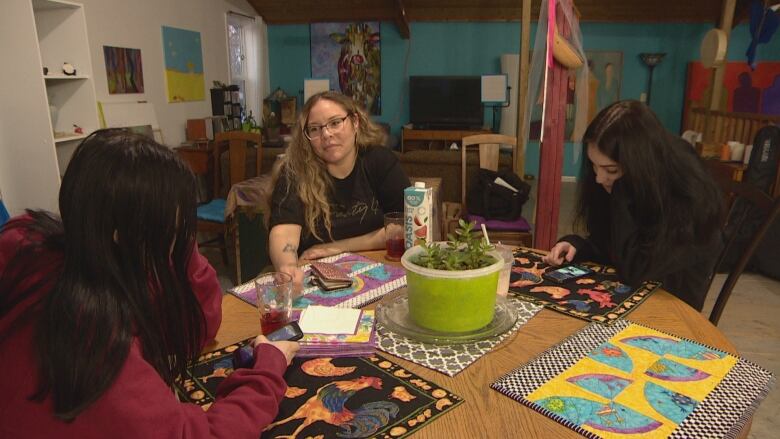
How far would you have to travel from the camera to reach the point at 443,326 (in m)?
1.10

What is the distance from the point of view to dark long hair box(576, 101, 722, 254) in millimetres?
1465

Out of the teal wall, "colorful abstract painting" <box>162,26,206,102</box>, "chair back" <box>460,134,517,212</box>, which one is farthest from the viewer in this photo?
the teal wall

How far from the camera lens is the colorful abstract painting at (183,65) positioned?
4.56 meters

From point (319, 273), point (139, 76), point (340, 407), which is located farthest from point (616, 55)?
point (340, 407)

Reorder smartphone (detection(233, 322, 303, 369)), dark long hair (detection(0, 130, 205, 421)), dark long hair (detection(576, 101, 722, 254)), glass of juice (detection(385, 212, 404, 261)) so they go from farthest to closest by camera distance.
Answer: glass of juice (detection(385, 212, 404, 261)) < dark long hair (detection(576, 101, 722, 254)) < smartphone (detection(233, 322, 303, 369)) < dark long hair (detection(0, 130, 205, 421))

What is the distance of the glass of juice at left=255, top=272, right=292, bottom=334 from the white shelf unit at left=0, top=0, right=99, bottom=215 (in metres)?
2.10

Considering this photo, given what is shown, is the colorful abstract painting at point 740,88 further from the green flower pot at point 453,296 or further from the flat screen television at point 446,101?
the green flower pot at point 453,296

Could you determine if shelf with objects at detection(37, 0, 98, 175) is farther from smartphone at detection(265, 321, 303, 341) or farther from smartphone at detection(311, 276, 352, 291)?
smartphone at detection(265, 321, 303, 341)

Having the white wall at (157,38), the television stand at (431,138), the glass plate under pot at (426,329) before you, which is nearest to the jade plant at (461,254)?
the glass plate under pot at (426,329)

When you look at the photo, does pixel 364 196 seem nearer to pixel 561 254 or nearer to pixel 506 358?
pixel 561 254

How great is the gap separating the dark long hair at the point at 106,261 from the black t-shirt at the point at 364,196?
1163 millimetres

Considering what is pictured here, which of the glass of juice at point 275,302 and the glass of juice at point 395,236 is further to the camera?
the glass of juice at point 395,236

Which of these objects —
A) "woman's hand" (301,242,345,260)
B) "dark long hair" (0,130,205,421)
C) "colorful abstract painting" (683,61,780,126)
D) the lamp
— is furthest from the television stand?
"dark long hair" (0,130,205,421)

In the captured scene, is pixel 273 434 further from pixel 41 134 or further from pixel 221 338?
pixel 41 134
